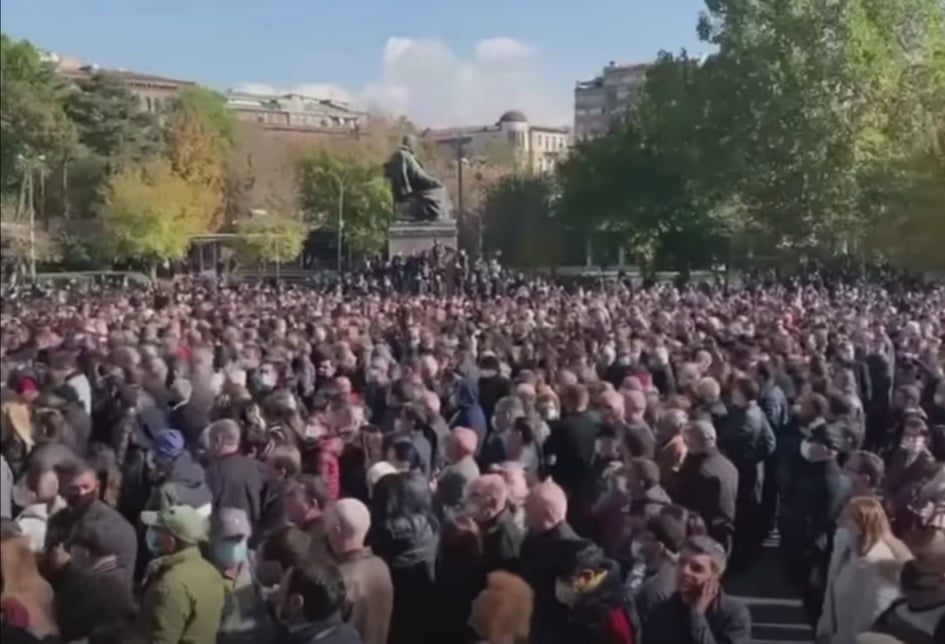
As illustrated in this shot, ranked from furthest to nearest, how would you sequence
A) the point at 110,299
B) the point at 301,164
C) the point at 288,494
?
1. the point at 301,164
2. the point at 110,299
3. the point at 288,494

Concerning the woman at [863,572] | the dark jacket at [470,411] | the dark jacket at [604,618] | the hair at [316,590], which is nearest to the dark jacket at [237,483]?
the dark jacket at [470,411]

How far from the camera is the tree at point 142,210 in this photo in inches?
263

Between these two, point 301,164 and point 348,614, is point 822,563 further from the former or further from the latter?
point 301,164

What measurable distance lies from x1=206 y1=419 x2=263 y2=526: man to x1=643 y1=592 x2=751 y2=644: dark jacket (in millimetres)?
2665

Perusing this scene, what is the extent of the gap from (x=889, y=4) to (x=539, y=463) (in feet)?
163

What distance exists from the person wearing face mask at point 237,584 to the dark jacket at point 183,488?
108cm

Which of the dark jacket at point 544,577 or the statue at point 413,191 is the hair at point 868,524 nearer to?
the dark jacket at point 544,577

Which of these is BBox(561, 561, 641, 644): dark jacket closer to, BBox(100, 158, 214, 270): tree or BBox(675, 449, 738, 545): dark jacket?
BBox(100, 158, 214, 270): tree

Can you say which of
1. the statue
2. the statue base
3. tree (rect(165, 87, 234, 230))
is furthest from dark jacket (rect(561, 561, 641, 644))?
the statue

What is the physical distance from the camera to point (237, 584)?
6.34 meters

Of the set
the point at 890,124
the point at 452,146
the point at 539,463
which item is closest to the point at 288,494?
the point at 539,463

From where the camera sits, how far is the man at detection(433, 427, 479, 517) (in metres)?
8.35

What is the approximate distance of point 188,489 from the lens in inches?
315

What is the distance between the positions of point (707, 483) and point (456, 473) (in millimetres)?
1523
